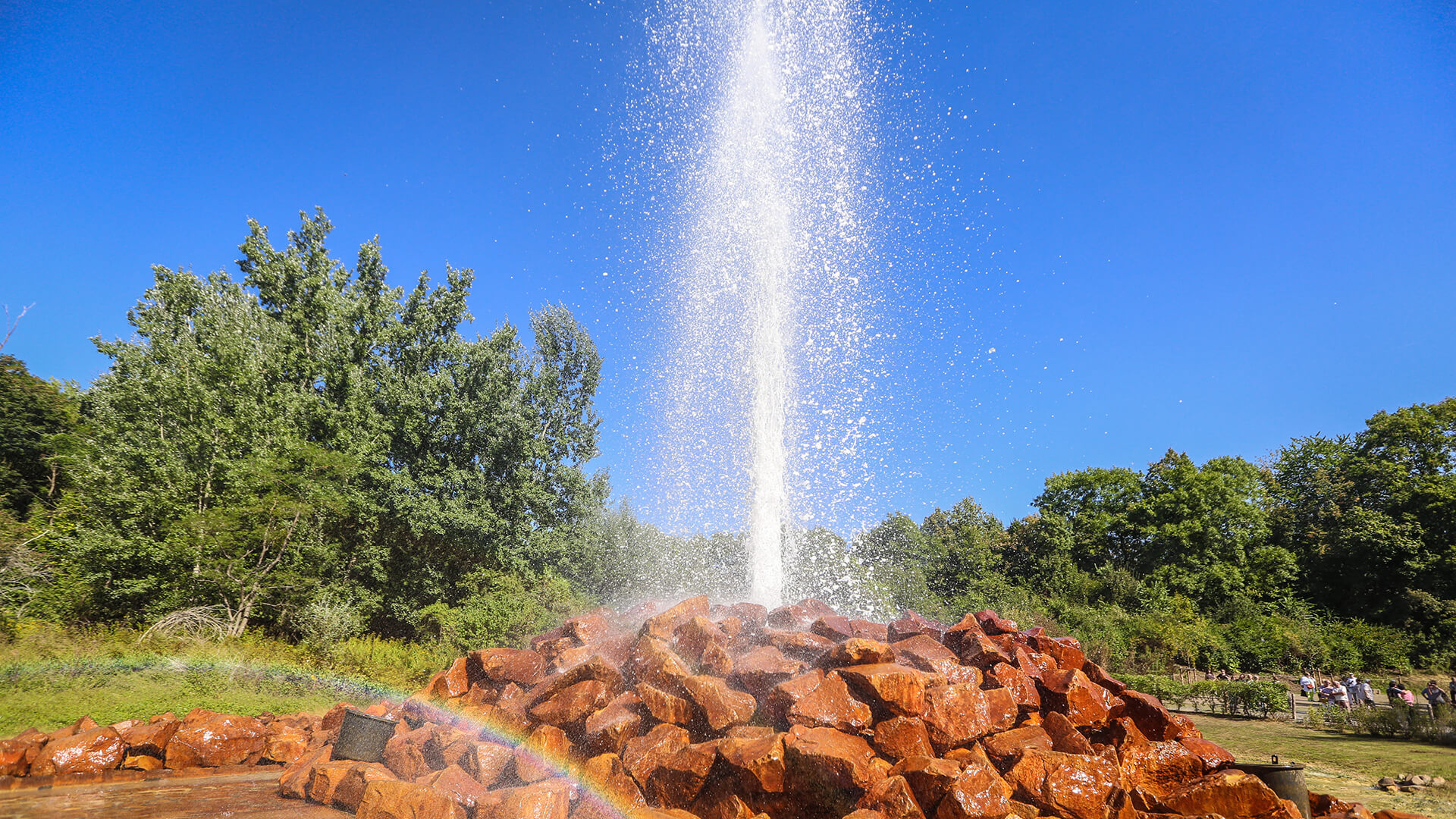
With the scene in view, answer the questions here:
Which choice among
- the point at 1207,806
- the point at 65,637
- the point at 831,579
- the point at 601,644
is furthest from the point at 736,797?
the point at 65,637

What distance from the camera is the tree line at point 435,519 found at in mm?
17609

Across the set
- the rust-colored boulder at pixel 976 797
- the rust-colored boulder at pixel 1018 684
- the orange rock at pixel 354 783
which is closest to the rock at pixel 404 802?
the orange rock at pixel 354 783

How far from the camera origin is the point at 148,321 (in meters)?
23.5

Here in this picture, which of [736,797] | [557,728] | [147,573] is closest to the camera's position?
[736,797]

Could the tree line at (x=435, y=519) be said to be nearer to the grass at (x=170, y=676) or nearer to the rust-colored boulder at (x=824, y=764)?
the grass at (x=170, y=676)

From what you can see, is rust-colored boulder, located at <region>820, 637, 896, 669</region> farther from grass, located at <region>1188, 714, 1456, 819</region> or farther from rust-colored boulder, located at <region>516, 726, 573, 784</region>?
grass, located at <region>1188, 714, 1456, 819</region>

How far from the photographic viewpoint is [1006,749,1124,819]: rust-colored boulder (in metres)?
5.43

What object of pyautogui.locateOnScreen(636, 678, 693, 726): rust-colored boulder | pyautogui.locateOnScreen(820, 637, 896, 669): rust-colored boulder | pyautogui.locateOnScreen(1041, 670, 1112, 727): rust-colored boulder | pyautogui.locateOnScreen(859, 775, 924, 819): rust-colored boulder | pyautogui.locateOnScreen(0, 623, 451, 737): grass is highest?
pyautogui.locateOnScreen(820, 637, 896, 669): rust-colored boulder

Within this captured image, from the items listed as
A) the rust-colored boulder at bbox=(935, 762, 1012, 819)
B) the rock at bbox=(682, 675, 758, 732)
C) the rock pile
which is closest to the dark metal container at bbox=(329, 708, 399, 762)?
the rock pile

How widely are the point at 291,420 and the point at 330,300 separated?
6223 mm

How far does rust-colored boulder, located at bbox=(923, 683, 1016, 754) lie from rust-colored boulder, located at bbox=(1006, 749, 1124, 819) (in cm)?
56

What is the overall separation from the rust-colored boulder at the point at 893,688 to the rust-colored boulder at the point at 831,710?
0.15 m

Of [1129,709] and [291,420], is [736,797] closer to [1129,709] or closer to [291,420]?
[1129,709]

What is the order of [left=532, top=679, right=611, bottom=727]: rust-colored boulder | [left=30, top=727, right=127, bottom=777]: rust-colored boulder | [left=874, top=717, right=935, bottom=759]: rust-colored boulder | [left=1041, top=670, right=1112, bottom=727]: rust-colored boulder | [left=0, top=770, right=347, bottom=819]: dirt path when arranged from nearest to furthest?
[left=0, top=770, right=347, bottom=819]: dirt path → [left=874, top=717, right=935, bottom=759]: rust-colored boulder → [left=532, top=679, right=611, bottom=727]: rust-colored boulder → [left=1041, top=670, right=1112, bottom=727]: rust-colored boulder → [left=30, top=727, right=127, bottom=777]: rust-colored boulder
